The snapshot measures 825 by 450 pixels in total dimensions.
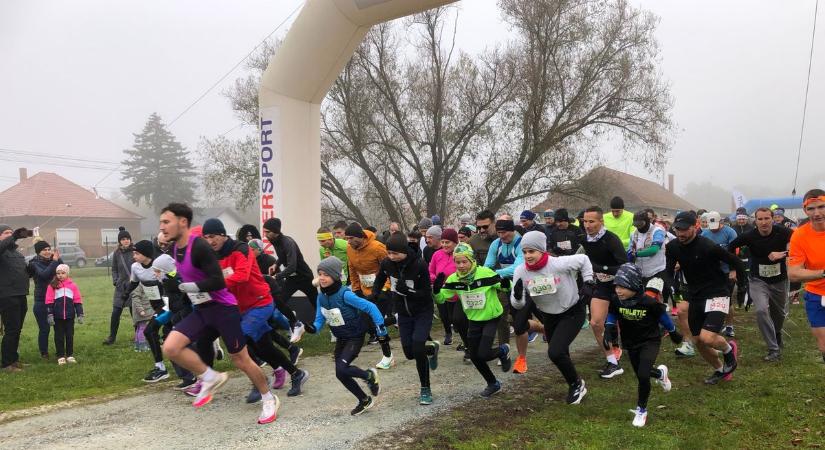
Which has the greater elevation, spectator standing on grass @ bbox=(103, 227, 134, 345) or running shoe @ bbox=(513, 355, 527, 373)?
spectator standing on grass @ bbox=(103, 227, 134, 345)

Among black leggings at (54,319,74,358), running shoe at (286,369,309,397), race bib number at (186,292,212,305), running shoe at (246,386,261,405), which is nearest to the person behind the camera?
race bib number at (186,292,212,305)

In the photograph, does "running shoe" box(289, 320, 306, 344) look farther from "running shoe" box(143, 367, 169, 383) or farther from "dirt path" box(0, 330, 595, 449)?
"running shoe" box(143, 367, 169, 383)

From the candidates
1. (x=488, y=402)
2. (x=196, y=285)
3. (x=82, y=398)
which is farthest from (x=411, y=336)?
(x=82, y=398)

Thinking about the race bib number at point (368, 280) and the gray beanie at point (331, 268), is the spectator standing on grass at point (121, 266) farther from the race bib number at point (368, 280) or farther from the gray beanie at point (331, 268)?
the gray beanie at point (331, 268)

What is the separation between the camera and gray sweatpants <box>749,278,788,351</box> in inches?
281

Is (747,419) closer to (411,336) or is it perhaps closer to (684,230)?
(684,230)

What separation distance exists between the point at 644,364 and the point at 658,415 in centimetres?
59

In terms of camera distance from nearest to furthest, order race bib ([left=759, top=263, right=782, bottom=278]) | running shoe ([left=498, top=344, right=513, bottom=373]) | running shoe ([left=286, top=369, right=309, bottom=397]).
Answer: running shoe ([left=286, top=369, right=309, bottom=397]), running shoe ([left=498, top=344, right=513, bottom=373]), race bib ([left=759, top=263, right=782, bottom=278])

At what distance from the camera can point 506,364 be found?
6.93 meters

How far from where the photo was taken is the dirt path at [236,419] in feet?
16.3

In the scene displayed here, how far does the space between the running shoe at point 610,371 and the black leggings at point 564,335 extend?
1030 mm

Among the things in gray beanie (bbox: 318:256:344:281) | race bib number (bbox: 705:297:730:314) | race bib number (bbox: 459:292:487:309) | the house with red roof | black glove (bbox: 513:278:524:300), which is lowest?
race bib number (bbox: 705:297:730:314)

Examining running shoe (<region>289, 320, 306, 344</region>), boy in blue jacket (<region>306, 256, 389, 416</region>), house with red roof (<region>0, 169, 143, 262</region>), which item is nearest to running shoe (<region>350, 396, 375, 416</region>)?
boy in blue jacket (<region>306, 256, 389, 416</region>)

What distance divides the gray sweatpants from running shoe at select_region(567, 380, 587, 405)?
3.06m
